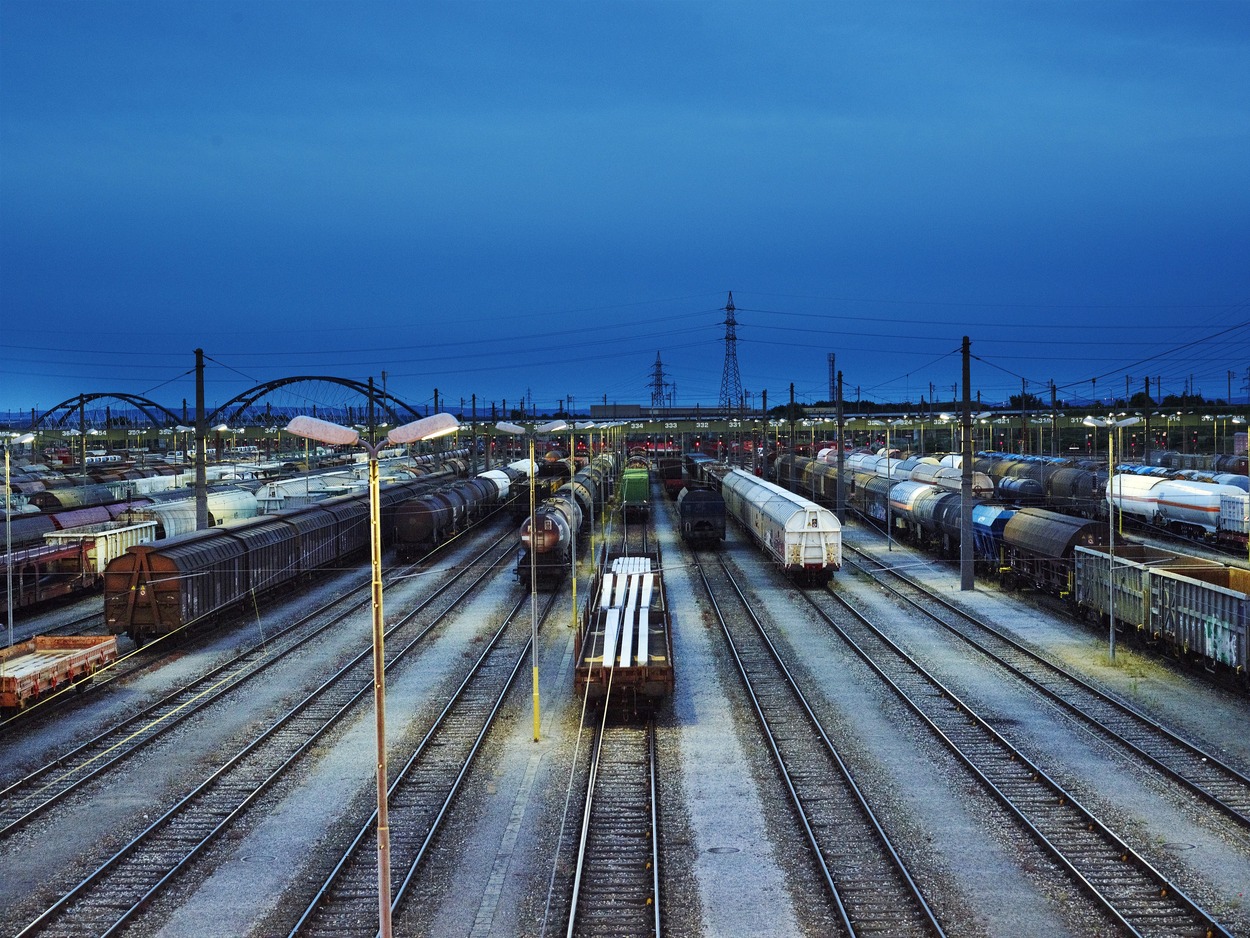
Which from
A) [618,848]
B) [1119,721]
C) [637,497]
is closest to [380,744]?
[618,848]

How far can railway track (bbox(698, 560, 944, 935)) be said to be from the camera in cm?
1288

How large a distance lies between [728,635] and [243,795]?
16841 mm

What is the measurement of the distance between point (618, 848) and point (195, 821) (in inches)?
285

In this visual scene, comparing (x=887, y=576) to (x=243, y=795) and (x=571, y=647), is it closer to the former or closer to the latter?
(x=571, y=647)

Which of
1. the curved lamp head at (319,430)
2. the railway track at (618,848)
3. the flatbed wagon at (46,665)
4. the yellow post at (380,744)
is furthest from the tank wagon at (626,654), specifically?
the flatbed wagon at (46,665)

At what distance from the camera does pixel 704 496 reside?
2048 inches

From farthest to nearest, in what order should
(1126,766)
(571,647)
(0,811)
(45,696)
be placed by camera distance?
(571,647) < (45,696) < (1126,766) < (0,811)

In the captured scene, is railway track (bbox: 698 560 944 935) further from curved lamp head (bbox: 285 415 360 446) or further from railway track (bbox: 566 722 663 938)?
curved lamp head (bbox: 285 415 360 446)

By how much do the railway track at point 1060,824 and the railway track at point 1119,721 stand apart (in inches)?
90.3

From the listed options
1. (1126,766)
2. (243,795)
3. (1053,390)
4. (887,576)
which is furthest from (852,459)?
(243,795)

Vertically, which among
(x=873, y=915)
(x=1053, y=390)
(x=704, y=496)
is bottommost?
(x=873, y=915)

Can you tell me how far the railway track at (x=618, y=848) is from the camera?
12922mm

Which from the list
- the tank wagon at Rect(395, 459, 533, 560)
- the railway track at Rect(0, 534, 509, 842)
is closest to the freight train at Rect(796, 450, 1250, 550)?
the tank wagon at Rect(395, 459, 533, 560)

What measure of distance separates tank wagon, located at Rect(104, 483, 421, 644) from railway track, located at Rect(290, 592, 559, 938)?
9.27m
